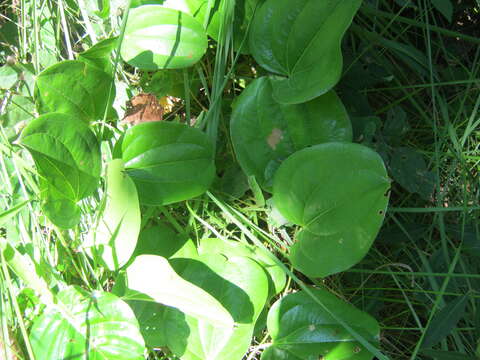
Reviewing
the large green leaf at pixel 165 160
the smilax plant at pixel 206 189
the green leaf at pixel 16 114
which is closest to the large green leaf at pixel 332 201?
the smilax plant at pixel 206 189

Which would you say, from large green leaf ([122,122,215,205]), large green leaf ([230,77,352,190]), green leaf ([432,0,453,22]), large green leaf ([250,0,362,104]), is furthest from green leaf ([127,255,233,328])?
green leaf ([432,0,453,22])

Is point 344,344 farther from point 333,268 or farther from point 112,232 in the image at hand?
point 112,232

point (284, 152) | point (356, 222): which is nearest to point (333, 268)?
point (356, 222)

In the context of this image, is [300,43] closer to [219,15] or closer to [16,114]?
[219,15]

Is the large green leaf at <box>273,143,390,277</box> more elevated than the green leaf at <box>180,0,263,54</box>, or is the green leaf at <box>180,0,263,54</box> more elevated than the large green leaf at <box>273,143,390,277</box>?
the green leaf at <box>180,0,263,54</box>

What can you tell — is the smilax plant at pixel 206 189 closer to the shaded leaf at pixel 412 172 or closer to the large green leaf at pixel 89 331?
the large green leaf at pixel 89 331

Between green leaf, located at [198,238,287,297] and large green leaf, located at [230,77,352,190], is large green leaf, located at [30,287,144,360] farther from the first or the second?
large green leaf, located at [230,77,352,190]

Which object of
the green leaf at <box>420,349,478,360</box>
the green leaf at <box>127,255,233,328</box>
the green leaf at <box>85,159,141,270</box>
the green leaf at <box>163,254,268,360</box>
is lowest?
the green leaf at <box>420,349,478,360</box>
